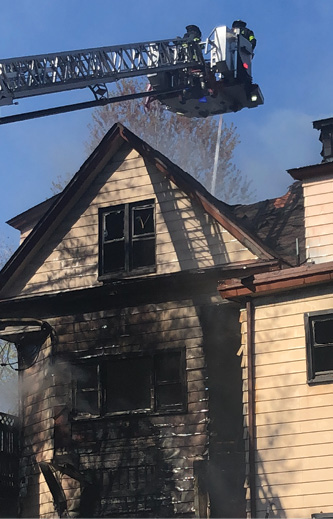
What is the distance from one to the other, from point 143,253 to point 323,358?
5358mm

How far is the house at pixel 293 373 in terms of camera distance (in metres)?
17.8

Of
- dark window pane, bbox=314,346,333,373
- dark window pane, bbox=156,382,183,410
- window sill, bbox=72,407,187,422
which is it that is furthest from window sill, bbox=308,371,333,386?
dark window pane, bbox=156,382,183,410

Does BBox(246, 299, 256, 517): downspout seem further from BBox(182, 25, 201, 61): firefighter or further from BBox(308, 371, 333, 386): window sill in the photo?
BBox(182, 25, 201, 61): firefighter

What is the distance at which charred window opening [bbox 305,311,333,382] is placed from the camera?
1828 cm

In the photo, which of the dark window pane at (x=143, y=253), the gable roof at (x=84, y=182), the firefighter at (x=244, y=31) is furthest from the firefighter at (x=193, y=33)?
the dark window pane at (x=143, y=253)

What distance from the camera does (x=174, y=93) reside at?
26.1m

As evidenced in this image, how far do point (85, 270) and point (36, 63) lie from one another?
4.74 m

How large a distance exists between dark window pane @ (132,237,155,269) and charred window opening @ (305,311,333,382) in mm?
4522

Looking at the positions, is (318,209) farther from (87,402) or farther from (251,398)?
(87,402)

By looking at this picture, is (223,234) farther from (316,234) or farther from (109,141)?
(109,141)

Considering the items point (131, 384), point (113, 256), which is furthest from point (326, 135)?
point (131, 384)

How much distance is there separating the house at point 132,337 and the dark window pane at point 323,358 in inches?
83.7

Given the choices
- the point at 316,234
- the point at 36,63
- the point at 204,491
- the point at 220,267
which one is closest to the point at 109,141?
the point at 36,63

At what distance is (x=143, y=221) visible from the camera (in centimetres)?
2222
